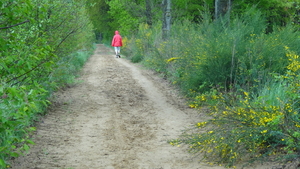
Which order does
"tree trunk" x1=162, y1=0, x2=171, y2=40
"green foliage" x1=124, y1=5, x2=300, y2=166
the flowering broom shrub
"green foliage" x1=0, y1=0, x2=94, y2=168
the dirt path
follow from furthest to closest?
1. "tree trunk" x1=162, y1=0, x2=171, y2=40
2. the dirt path
3. "green foliage" x1=124, y1=5, x2=300, y2=166
4. the flowering broom shrub
5. "green foliage" x1=0, y1=0, x2=94, y2=168

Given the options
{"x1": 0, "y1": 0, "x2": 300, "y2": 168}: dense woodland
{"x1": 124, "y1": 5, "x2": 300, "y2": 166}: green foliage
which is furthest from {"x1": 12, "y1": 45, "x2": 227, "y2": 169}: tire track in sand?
{"x1": 124, "y1": 5, "x2": 300, "y2": 166}: green foliage

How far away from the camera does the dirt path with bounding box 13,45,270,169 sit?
5.43 meters

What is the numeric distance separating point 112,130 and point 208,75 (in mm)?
3406

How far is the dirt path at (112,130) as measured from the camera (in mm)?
5426

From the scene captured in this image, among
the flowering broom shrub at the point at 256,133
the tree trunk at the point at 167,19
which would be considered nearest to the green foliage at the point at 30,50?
the flowering broom shrub at the point at 256,133

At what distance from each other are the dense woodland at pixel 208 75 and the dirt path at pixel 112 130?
292 millimetres

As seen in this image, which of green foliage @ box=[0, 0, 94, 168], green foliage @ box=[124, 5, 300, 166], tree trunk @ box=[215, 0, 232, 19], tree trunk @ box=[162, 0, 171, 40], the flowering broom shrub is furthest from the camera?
tree trunk @ box=[162, 0, 171, 40]

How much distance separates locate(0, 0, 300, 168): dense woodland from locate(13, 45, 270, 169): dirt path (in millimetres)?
292

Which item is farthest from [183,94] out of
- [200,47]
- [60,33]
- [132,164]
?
[132,164]

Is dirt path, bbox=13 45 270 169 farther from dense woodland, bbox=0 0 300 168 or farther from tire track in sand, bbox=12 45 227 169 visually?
dense woodland, bbox=0 0 300 168

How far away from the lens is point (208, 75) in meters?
9.44

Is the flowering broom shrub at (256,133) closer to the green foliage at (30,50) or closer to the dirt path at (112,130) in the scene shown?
the dirt path at (112,130)

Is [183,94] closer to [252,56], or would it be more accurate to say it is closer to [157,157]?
[252,56]

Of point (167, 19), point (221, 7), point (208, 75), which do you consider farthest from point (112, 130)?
point (167, 19)
